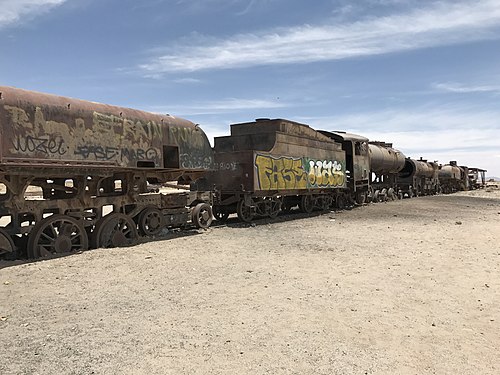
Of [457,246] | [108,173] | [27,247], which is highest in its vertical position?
[108,173]

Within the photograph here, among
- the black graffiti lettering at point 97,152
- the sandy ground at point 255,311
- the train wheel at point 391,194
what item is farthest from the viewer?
the train wheel at point 391,194

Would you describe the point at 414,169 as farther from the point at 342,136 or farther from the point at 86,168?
the point at 86,168

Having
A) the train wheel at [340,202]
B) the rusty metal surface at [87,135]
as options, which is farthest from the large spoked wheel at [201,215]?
the train wheel at [340,202]

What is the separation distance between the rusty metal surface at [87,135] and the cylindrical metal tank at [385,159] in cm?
1708

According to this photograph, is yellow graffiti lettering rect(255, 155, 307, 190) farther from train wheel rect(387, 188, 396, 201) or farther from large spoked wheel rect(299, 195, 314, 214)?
train wheel rect(387, 188, 396, 201)

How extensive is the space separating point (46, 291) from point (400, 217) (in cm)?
1415

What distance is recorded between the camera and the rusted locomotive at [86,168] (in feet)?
28.1

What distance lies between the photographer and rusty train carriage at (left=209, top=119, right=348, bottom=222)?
15.9m

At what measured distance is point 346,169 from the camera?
77.1 feet

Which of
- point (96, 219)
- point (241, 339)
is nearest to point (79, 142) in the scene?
point (96, 219)

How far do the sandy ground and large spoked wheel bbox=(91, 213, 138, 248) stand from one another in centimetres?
97

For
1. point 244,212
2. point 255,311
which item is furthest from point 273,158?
point 255,311

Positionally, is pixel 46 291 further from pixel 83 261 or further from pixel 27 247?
pixel 27 247

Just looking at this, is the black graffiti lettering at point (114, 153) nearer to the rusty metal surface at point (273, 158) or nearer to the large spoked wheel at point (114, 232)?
the large spoked wheel at point (114, 232)
